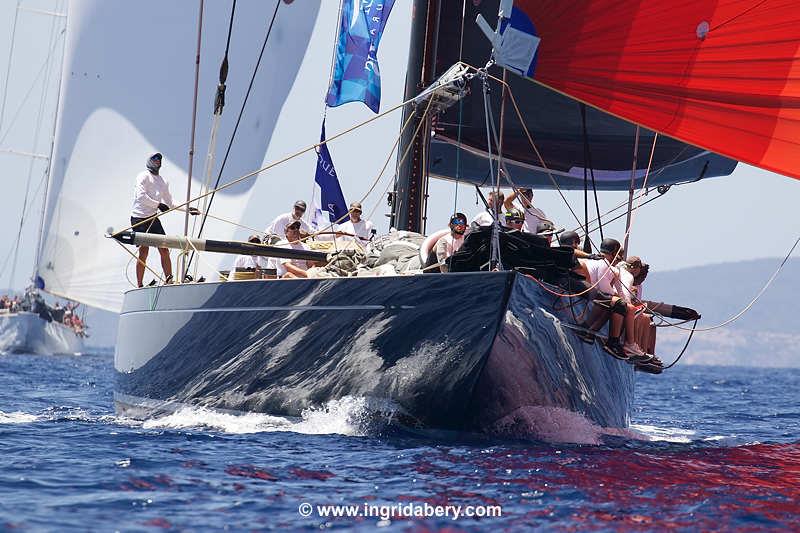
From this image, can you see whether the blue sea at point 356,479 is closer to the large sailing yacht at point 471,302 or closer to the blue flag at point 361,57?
the large sailing yacht at point 471,302

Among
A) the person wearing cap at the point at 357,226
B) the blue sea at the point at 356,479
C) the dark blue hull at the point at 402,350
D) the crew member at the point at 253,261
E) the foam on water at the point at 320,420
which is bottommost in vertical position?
the blue sea at the point at 356,479

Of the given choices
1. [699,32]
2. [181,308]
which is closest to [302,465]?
[181,308]

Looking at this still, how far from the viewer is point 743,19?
8.58 m

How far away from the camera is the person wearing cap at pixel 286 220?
10.9 meters

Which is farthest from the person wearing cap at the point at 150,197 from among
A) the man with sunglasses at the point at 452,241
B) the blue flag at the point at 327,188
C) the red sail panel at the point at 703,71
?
the red sail panel at the point at 703,71

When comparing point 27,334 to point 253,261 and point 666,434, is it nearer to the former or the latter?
point 253,261

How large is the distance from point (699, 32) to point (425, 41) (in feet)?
9.77

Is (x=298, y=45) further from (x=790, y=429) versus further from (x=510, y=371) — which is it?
(x=510, y=371)

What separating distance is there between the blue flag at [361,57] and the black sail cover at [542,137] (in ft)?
2.91

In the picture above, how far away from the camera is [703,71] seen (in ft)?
28.0

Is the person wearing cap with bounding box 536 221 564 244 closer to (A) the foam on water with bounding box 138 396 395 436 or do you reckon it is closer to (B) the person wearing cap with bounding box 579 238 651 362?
(B) the person wearing cap with bounding box 579 238 651 362

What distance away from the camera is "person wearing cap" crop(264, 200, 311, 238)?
430 inches

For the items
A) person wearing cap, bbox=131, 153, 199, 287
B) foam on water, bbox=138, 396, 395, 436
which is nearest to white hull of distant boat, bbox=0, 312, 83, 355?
person wearing cap, bbox=131, 153, 199, 287

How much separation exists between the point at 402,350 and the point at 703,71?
3.24 meters
